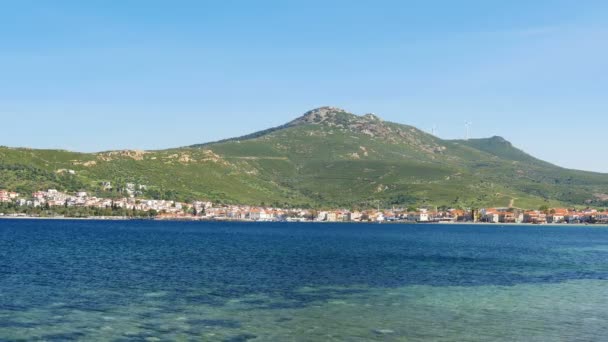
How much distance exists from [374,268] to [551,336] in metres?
44.8

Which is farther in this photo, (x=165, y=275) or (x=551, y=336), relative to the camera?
(x=165, y=275)

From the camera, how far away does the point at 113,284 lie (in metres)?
60.4

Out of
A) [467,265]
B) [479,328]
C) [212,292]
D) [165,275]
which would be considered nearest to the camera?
[479,328]

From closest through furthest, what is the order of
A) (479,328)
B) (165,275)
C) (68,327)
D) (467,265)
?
(68,327) → (479,328) → (165,275) → (467,265)

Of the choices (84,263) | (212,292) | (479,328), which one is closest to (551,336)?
(479,328)

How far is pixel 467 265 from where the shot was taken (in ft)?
299

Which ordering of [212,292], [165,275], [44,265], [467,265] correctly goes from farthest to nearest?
[467,265], [44,265], [165,275], [212,292]

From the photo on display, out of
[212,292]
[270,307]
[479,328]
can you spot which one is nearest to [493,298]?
[479,328]

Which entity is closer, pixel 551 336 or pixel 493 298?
pixel 551 336

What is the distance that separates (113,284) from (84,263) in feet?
80.7

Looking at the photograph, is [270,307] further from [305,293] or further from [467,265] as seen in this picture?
[467,265]

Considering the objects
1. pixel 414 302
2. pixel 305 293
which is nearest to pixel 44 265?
pixel 305 293

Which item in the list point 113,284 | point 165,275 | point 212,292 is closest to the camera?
point 212,292

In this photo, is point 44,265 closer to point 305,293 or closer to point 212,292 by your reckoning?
point 212,292
